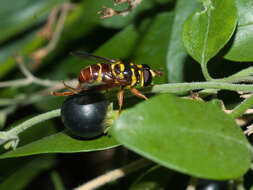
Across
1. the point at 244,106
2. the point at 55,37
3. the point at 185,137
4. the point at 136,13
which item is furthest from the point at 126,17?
the point at 185,137

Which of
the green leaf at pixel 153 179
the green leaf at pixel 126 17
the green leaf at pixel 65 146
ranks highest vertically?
the green leaf at pixel 126 17

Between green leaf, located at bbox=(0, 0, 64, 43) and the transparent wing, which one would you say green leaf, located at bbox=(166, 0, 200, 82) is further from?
green leaf, located at bbox=(0, 0, 64, 43)

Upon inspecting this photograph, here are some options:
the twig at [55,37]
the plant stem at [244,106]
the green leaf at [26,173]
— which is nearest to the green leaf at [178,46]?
the plant stem at [244,106]

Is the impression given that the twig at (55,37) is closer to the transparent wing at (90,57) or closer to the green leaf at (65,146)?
the transparent wing at (90,57)

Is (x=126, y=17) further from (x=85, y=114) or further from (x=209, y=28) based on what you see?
(x=85, y=114)

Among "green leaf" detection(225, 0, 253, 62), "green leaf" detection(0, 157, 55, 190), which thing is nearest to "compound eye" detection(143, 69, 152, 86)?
"green leaf" detection(225, 0, 253, 62)

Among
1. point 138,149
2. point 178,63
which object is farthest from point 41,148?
point 178,63
